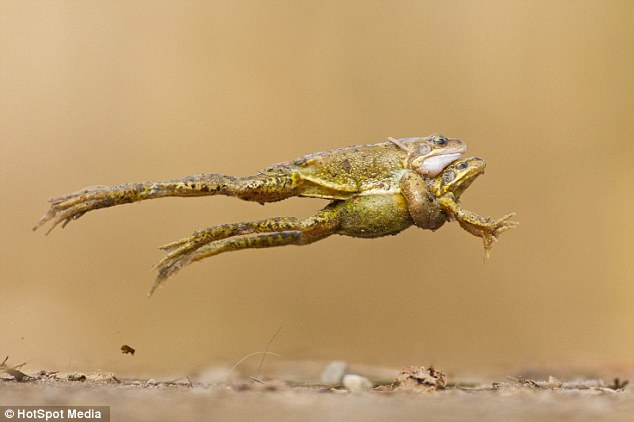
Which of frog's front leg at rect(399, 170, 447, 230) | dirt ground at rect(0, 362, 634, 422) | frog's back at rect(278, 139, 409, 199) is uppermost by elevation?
frog's back at rect(278, 139, 409, 199)

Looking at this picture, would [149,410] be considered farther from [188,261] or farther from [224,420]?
[188,261]

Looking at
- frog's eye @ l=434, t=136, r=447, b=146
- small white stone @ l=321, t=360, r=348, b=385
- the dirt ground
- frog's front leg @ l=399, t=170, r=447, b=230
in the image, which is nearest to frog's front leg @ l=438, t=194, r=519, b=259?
frog's front leg @ l=399, t=170, r=447, b=230

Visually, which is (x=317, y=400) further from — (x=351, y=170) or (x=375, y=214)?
(x=351, y=170)

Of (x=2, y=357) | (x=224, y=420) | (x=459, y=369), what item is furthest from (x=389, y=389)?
(x=2, y=357)

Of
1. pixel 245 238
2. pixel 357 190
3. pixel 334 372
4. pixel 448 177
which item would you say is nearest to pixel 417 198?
pixel 448 177

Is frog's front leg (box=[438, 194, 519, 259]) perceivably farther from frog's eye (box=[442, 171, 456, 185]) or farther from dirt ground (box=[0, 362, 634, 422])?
dirt ground (box=[0, 362, 634, 422])

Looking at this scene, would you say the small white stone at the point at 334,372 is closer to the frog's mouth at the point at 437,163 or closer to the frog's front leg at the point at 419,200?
the frog's front leg at the point at 419,200
